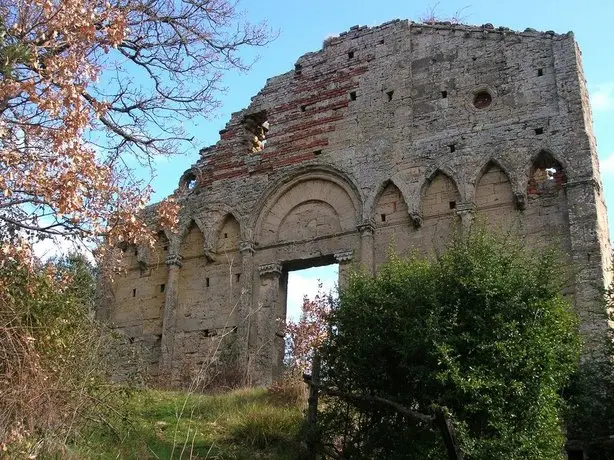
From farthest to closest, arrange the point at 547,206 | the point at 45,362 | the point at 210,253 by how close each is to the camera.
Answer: the point at 210,253, the point at 547,206, the point at 45,362

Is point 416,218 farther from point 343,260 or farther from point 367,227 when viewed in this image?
point 343,260

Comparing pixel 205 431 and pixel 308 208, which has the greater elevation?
pixel 308 208

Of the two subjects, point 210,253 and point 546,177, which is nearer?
point 546,177

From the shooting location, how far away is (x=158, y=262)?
1627cm

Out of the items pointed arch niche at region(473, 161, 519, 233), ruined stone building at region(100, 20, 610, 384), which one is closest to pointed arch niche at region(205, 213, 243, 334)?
ruined stone building at region(100, 20, 610, 384)

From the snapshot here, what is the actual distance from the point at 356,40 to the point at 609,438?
33.6ft

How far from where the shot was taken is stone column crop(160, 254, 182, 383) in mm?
14867

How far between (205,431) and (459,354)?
3.81m

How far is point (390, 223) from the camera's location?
1388 cm

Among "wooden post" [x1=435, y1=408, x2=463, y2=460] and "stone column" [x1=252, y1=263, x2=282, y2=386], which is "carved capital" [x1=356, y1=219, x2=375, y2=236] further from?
"wooden post" [x1=435, y1=408, x2=463, y2=460]

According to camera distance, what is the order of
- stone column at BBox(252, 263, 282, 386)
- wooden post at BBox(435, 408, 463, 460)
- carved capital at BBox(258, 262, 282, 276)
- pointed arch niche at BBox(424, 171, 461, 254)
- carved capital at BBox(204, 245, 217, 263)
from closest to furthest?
wooden post at BBox(435, 408, 463, 460)
pointed arch niche at BBox(424, 171, 461, 254)
stone column at BBox(252, 263, 282, 386)
carved capital at BBox(258, 262, 282, 276)
carved capital at BBox(204, 245, 217, 263)

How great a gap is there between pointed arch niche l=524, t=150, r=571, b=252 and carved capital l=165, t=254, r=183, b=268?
24.6ft

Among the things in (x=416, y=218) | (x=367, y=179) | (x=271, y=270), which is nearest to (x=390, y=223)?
(x=416, y=218)

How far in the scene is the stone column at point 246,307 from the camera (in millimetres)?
13953
